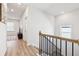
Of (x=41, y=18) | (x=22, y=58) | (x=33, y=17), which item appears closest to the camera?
(x=22, y=58)

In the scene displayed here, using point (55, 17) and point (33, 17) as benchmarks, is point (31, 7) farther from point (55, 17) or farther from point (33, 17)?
point (55, 17)

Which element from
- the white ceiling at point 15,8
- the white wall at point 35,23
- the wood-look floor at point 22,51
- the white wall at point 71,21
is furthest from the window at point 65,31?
the white ceiling at point 15,8

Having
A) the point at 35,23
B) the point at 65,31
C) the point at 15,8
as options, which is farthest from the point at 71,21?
the point at 15,8

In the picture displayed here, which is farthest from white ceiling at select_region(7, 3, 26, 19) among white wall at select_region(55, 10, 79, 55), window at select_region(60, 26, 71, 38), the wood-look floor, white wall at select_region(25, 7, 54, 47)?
window at select_region(60, 26, 71, 38)

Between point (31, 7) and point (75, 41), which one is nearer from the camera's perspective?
point (75, 41)

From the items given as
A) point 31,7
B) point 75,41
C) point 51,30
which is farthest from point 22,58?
point 51,30

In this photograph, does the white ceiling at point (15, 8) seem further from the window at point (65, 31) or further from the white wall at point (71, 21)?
the window at point (65, 31)

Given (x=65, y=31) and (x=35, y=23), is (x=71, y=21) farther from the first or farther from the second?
(x=35, y=23)

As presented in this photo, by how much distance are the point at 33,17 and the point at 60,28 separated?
238cm

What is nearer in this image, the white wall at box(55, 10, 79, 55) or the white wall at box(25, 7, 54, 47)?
the white wall at box(25, 7, 54, 47)

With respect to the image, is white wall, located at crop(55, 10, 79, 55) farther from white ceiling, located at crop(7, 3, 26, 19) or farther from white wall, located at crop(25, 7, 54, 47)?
white ceiling, located at crop(7, 3, 26, 19)

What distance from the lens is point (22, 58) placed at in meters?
1.65

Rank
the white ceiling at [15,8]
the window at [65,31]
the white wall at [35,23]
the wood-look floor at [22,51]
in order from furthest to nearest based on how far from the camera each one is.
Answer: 1. the window at [65,31]
2. the white ceiling at [15,8]
3. the white wall at [35,23]
4. the wood-look floor at [22,51]

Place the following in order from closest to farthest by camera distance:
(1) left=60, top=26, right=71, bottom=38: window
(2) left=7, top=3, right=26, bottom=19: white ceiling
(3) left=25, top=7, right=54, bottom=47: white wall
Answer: (3) left=25, top=7, right=54, bottom=47: white wall → (2) left=7, top=3, right=26, bottom=19: white ceiling → (1) left=60, top=26, right=71, bottom=38: window
